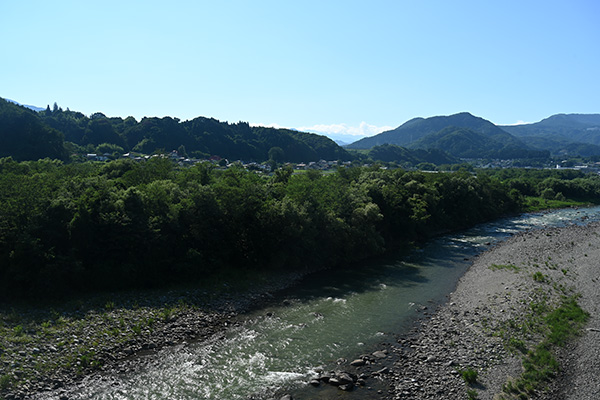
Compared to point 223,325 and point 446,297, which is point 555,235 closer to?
point 446,297

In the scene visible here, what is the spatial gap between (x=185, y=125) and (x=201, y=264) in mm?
161601

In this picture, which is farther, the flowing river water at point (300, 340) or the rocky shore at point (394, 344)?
the flowing river water at point (300, 340)

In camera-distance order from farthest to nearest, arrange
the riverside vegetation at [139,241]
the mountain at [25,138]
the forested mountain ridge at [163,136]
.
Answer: the forested mountain ridge at [163,136], the mountain at [25,138], the riverside vegetation at [139,241]

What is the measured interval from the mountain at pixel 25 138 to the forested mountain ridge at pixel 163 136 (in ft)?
0.71

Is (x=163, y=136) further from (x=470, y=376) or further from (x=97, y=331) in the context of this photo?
(x=470, y=376)

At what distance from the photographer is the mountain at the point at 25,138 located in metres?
84.7

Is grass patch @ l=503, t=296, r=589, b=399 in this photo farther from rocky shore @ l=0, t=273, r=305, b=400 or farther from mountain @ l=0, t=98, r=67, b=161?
mountain @ l=0, t=98, r=67, b=161

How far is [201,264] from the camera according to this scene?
1221 inches

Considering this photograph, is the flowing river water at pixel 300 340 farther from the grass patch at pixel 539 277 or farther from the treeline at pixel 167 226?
the grass patch at pixel 539 277

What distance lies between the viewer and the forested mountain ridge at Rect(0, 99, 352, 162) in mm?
102637

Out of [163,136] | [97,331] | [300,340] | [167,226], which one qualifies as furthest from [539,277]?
[163,136]

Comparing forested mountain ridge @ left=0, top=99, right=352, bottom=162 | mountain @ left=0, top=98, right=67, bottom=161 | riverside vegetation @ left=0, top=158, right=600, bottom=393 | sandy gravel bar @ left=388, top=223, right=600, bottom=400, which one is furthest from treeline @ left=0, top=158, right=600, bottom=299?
forested mountain ridge @ left=0, top=99, right=352, bottom=162

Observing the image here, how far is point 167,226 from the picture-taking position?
102 feet

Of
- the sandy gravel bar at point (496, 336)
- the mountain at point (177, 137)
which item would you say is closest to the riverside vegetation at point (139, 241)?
the sandy gravel bar at point (496, 336)
